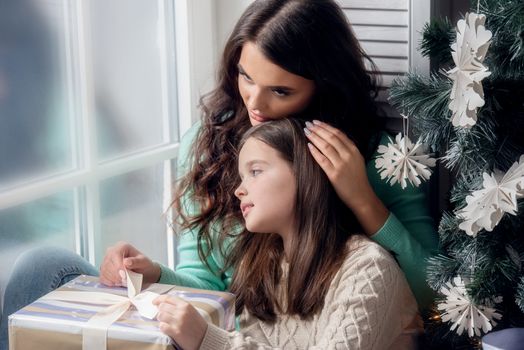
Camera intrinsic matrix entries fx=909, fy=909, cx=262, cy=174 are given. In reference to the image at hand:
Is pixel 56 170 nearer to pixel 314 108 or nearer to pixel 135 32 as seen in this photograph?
pixel 135 32

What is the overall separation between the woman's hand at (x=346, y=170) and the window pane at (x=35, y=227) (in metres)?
0.56

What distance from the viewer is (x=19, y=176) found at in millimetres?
1734

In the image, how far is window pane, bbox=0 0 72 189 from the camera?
5.53ft

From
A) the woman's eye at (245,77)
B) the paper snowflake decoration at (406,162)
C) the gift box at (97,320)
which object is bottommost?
the gift box at (97,320)

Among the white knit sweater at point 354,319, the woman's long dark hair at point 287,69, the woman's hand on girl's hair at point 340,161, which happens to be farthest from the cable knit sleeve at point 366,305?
the woman's long dark hair at point 287,69

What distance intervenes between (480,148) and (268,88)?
0.43 meters

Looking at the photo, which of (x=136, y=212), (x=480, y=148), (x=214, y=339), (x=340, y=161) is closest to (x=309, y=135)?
(x=340, y=161)

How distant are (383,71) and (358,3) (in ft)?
0.50

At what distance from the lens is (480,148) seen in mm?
1441

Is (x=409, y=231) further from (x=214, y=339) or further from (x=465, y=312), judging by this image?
(x=214, y=339)

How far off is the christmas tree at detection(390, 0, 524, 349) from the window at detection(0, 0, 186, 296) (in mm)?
679

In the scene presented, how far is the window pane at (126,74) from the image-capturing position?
1941mm

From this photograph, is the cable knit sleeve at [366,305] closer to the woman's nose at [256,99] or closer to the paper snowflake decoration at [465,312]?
the paper snowflake decoration at [465,312]

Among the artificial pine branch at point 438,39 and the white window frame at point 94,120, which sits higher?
the artificial pine branch at point 438,39
